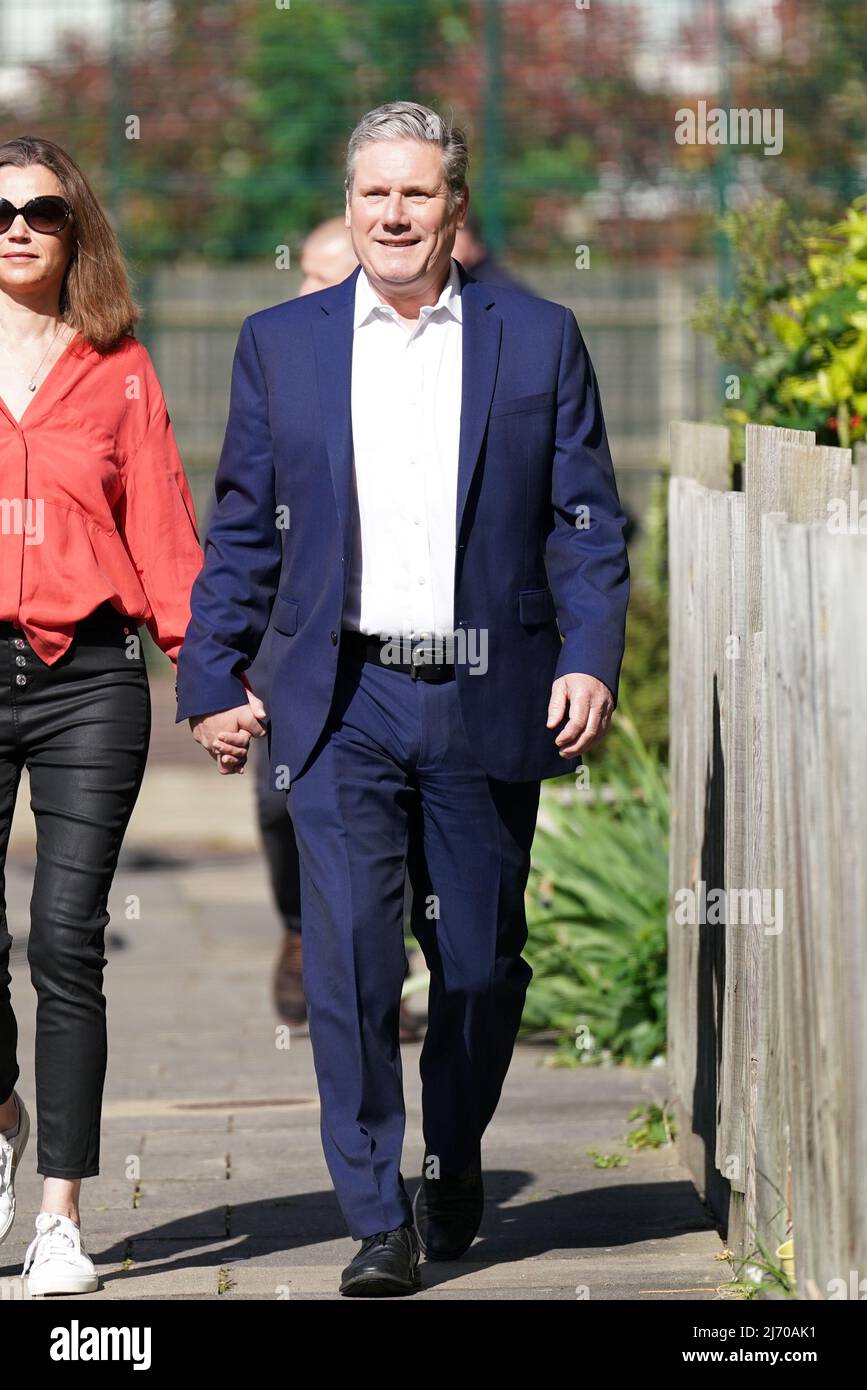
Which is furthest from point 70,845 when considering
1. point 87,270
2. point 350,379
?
point 87,270

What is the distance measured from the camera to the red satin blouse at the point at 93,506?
14.0 feet

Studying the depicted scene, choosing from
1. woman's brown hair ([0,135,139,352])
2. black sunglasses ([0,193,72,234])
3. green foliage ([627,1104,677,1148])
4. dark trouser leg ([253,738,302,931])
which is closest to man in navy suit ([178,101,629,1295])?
woman's brown hair ([0,135,139,352])

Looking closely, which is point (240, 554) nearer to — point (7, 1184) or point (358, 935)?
point (358, 935)

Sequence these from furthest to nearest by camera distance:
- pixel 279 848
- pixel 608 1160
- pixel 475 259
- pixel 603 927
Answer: pixel 475 259 < pixel 279 848 < pixel 603 927 < pixel 608 1160

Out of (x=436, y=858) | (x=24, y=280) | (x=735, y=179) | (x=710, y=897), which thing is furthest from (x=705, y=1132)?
(x=735, y=179)

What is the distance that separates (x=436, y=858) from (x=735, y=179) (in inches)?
243

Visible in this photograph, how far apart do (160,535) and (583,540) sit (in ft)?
2.56

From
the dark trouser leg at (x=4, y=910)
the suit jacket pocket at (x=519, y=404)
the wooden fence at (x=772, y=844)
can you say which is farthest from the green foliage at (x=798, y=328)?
the dark trouser leg at (x=4, y=910)

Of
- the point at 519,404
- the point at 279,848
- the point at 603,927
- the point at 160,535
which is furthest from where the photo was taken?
the point at 279,848

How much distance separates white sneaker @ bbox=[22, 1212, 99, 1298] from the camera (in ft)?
13.4

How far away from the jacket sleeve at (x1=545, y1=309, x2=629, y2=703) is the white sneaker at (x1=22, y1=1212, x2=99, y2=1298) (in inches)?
51.5

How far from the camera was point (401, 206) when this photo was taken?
4.24m

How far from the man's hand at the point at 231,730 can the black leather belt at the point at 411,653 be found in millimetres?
207

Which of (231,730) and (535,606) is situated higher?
(535,606)
